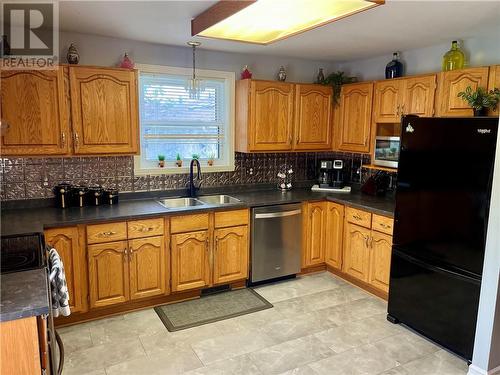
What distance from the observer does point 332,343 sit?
109 inches

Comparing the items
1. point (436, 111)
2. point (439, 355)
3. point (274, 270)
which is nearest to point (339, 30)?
point (436, 111)

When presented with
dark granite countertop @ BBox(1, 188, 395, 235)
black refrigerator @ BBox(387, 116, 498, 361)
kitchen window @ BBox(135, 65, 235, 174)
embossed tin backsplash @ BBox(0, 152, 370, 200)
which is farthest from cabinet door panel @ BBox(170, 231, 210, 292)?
black refrigerator @ BBox(387, 116, 498, 361)

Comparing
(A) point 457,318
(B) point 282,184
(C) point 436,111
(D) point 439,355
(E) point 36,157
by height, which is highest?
(C) point 436,111

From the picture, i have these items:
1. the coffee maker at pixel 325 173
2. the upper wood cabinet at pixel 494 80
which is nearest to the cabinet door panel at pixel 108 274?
the coffee maker at pixel 325 173

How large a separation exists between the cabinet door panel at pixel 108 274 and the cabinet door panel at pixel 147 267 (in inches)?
2.3

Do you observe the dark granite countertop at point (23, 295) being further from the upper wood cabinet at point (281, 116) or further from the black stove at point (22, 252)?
the upper wood cabinet at point (281, 116)

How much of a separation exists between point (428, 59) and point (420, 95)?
1.59ft

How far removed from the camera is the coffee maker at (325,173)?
4273mm

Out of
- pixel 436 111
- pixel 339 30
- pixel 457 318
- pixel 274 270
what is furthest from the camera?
pixel 274 270

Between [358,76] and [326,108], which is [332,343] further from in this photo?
[358,76]

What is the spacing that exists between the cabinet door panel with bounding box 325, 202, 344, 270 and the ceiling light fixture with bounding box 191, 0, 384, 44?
1872mm

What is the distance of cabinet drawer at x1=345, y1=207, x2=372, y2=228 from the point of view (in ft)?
11.4

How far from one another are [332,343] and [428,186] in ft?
4.46

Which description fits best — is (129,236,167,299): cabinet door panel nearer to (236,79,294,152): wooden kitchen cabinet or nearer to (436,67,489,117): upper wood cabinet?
(236,79,294,152): wooden kitchen cabinet
